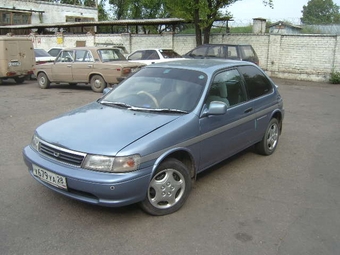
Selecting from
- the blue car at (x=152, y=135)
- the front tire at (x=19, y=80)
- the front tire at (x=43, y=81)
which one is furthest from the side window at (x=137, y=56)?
the blue car at (x=152, y=135)

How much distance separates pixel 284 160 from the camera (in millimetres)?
5488

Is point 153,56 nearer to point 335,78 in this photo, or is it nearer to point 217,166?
point 335,78

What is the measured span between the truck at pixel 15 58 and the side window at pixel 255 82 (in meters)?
12.3

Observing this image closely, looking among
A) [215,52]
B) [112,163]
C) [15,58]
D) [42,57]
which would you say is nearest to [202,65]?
[112,163]

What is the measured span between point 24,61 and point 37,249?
13.8 metres

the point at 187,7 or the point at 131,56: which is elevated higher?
the point at 187,7

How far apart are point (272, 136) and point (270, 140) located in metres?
0.09

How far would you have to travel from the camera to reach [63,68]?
43.7 feet

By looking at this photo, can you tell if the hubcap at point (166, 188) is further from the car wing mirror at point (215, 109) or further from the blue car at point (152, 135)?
the car wing mirror at point (215, 109)

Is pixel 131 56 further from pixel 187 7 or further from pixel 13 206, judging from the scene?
pixel 13 206

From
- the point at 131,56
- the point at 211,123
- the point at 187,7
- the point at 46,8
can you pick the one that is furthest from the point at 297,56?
the point at 46,8

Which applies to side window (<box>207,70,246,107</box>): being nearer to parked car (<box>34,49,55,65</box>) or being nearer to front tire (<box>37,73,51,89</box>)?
front tire (<box>37,73,51,89</box>)

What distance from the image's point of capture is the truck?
47.5ft

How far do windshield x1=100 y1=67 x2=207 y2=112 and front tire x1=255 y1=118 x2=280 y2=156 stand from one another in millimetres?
1754
